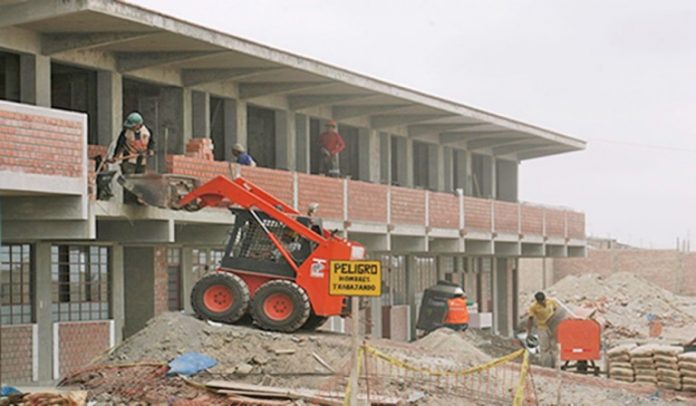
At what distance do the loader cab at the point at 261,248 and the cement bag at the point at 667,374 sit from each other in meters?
7.93

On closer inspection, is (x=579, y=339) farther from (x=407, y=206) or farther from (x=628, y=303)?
(x=628, y=303)

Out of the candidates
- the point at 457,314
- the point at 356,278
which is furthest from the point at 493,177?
the point at 356,278

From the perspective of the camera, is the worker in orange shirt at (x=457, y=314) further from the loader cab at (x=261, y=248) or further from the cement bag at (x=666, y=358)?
the loader cab at (x=261, y=248)

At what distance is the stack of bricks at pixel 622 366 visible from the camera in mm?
27922

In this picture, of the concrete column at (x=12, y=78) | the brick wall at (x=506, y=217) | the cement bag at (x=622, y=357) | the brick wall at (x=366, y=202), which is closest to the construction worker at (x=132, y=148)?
the concrete column at (x=12, y=78)

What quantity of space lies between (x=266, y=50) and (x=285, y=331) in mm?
6113

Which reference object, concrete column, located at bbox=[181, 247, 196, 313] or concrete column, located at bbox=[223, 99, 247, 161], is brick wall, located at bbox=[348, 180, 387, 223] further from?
concrete column, located at bbox=[181, 247, 196, 313]

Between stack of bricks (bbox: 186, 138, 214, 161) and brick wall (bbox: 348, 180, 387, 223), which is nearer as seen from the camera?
stack of bricks (bbox: 186, 138, 214, 161)

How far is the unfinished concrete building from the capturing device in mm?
21391

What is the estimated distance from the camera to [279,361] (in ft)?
71.5

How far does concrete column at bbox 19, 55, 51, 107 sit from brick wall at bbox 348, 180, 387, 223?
338 inches

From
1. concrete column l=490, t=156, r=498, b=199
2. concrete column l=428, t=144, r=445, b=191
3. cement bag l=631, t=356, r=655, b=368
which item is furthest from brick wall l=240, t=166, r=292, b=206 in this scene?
concrete column l=490, t=156, r=498, b=199

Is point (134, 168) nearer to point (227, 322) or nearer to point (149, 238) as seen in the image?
point (149, 238)

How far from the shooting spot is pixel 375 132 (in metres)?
37.9
